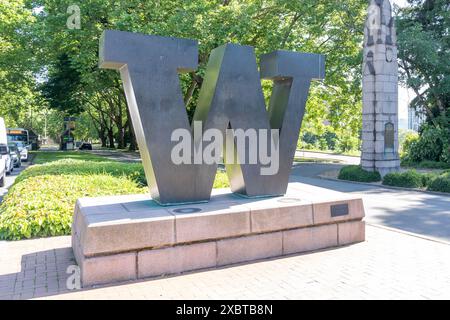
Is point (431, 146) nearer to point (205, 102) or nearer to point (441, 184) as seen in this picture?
point (441, 184)

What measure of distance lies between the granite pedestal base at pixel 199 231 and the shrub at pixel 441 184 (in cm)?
920

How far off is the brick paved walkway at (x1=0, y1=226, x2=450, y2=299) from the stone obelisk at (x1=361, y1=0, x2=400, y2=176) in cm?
1300

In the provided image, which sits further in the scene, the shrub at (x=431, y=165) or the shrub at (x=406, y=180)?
the shrub at (x=431, y=165)

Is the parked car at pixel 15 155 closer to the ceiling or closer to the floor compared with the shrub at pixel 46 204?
closer to the ceiling

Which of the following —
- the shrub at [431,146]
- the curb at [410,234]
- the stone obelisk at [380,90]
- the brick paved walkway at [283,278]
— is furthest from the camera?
the shrub at [431,146]

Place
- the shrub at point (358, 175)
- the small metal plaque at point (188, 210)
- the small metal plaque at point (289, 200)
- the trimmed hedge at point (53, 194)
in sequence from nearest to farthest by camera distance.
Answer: the small metal plaque at point (188, 210) → the small metal plaque at point (289, 200) → the trimmed hedge at point (53, 194) → the shrub at point (358, 175)

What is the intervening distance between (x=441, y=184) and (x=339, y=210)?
9.95 m

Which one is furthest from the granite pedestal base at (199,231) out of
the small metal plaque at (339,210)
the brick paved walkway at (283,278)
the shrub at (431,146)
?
the shrub at (431,146)

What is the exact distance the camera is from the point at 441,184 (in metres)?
15.1

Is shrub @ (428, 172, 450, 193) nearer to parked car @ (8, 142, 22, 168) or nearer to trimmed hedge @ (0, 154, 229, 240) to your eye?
trimmed hedge @ (0, 154, 229, 240)

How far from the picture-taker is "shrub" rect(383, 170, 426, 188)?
16.3 meters

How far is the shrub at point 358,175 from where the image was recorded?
61.0 ft

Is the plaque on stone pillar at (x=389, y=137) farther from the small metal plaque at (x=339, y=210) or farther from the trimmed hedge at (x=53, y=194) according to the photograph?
the small metal plaque at (x=339, y=210)
